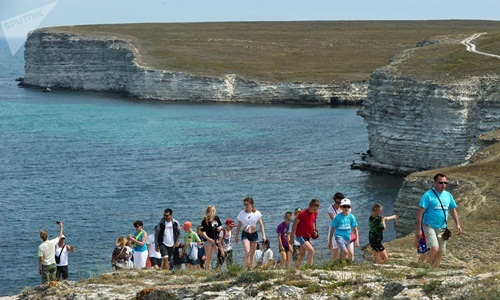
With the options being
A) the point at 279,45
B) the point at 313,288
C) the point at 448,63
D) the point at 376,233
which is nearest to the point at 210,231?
the point at 376,233

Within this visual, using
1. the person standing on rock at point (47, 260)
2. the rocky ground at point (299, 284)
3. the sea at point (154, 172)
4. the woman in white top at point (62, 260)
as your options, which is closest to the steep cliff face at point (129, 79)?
the sea at point (154, 172)

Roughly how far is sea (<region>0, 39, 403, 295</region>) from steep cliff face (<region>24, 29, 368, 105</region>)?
36.3ft

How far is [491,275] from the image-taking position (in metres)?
15.2

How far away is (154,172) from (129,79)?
6461cm

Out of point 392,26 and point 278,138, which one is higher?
point 392,26

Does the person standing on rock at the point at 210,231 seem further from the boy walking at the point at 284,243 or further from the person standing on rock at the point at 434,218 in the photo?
the person standing on rock at the point at 434,218

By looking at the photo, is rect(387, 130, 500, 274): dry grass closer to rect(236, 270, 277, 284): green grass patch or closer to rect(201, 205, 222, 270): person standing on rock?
rect(236, 270, 277, 284): green grass patch

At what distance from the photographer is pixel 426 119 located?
6034cm

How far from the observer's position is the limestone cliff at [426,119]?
2286 inches

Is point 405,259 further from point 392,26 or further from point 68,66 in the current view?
point 392,26

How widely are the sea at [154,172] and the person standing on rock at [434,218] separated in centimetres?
986

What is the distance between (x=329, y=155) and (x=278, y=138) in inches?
429

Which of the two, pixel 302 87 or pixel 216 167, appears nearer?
pixel 216 167

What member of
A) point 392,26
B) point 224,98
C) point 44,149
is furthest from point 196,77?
point 392,26
